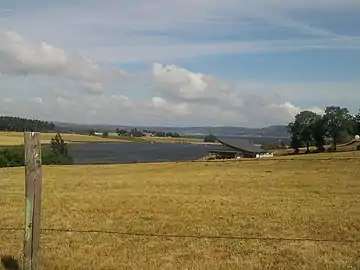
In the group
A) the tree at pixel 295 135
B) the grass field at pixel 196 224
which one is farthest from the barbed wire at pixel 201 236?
the tree at pixel 295 135

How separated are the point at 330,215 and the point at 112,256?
8450 millimetres

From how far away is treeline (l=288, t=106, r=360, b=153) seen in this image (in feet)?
369

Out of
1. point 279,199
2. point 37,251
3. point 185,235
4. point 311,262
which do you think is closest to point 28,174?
point 37,251

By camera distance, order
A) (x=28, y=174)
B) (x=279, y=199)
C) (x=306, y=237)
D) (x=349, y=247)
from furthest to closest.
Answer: (x=279, y=199)
(x=306, y=237)
(x=349, y=247)
(x=28, y=174)

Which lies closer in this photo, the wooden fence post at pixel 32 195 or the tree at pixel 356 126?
the wooden fence post at pixel 32 195

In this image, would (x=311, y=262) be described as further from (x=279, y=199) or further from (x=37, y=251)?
(x=279, y=199)

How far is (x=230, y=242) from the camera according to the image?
12680mm

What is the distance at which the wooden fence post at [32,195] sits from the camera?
24.3 ft

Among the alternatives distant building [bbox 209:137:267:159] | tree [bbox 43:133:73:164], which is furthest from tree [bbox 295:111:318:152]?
tree [bbox 43:133:73:164]

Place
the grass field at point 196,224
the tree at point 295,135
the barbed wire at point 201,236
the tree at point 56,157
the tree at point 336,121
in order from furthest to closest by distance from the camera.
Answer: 1. the tree at point 295,135
2. the tree at point 336,121
3. the tree at point 56,157
4. the barbed wire at point 201,236
5. the grass field at point 196,224

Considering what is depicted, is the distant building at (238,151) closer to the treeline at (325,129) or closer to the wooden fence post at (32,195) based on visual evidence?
the treeline at (325,129)

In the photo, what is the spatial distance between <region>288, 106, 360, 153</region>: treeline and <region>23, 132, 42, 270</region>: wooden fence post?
104783 millimetres

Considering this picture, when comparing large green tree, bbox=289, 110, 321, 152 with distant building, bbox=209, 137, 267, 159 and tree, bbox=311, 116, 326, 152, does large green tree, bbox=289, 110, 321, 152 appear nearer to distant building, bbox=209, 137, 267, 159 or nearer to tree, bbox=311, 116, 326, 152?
tree, bbox=311, 116, 326, 152

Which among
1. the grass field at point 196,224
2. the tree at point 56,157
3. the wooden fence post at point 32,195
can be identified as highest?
the wooden fence post at point 32,195
